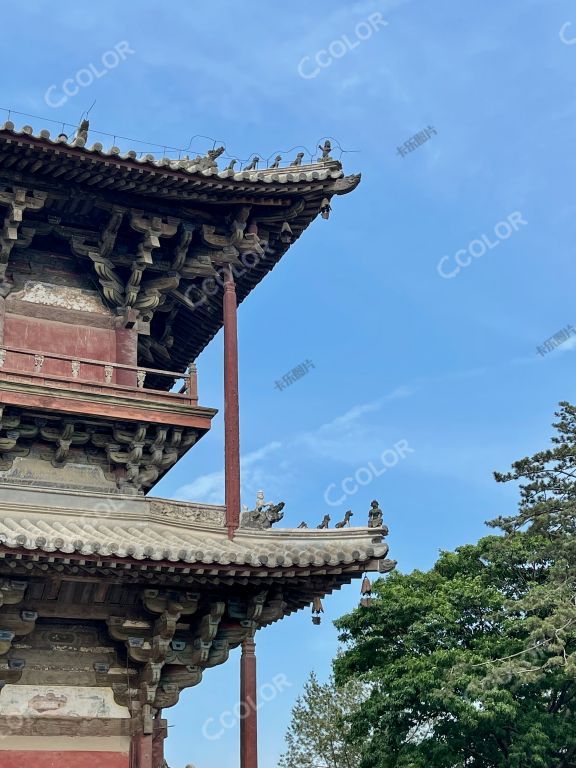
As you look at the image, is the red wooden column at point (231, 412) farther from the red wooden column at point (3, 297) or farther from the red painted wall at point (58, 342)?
the red wooden column at point (3, 297)

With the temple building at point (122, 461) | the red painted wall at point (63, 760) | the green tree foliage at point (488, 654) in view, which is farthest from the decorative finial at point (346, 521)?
the green tree foliage at point (488, 654)

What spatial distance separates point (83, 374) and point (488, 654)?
60.3ft

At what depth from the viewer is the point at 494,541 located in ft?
106

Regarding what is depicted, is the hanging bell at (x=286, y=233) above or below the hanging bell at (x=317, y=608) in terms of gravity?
above

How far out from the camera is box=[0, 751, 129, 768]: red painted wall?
11781mm

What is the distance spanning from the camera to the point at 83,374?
1466 centimetres

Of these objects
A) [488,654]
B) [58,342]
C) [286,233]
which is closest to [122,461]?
[58,342]

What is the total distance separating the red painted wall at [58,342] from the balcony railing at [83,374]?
15mm

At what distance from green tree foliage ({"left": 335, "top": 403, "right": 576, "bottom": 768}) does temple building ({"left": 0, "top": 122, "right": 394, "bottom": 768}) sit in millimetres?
13490

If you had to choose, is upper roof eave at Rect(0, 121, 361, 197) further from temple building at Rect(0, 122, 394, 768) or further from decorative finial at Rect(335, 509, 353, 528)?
decorative finial at Rect(335, 509, 353, 528)

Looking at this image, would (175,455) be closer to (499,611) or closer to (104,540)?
(104,540)

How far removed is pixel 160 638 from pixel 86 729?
148 centimetres

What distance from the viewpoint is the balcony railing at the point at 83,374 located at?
1344 centimetres

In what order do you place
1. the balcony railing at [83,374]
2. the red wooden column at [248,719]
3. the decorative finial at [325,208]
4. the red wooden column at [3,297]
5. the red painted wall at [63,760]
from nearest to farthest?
the red painted wall at [63,760] → the red wooden column at [248,719] → the balcony railing at [83,374] → the red wooden column at [3,297] → the decorative finial at [325,208]
